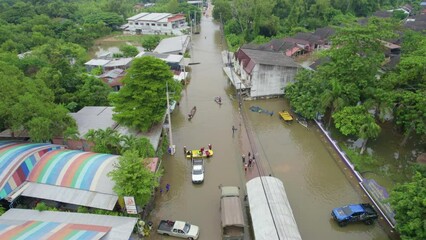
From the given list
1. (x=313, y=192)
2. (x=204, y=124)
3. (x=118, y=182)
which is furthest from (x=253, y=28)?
(x=118, y=182)

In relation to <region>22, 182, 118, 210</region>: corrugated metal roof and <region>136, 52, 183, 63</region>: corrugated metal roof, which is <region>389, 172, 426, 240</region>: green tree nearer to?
<region>22, 182, 118, 210</region>: corrugated metal roof

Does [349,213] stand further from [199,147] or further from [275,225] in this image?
[199,147]

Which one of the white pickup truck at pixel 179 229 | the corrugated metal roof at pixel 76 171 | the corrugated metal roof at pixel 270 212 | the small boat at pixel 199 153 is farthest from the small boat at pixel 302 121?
the corrugated metal roof at pixel 76 171

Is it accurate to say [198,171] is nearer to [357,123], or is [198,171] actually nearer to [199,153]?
[199,153]

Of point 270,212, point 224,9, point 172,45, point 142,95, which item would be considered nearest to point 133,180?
point 270,212

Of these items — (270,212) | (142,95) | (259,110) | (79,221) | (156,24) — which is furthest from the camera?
(156,24)

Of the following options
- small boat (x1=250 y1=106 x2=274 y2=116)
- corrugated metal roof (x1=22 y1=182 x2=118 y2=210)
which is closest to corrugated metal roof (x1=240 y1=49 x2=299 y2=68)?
small boat (x1=250 y1=106 x2=274 y2=116)
